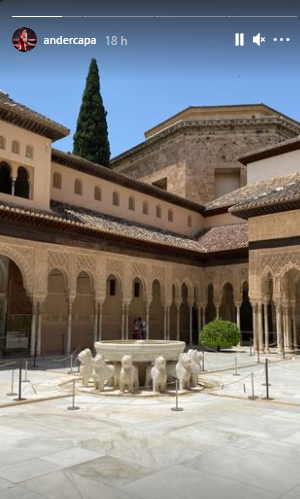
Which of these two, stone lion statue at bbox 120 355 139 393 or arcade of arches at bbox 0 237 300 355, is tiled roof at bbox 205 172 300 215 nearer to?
arcade of arches at bbox 0 237 300 355

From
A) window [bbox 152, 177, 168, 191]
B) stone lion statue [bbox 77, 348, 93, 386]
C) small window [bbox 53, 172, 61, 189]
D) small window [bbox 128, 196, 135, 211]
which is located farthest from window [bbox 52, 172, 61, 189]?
window [bbox 152, 177, 168, 191]

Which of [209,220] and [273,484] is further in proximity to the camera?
[209,220]

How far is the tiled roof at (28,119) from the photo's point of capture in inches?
619

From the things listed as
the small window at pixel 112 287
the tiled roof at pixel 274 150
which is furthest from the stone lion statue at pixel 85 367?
the tiled roof at pixel 274 150

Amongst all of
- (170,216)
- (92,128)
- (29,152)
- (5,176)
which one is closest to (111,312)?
(170,216)

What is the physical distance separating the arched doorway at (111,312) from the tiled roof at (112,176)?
4777 mm

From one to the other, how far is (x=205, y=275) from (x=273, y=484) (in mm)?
20782

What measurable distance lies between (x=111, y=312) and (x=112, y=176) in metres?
6.67

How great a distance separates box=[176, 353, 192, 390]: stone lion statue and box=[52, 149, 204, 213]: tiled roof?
12.2 metres

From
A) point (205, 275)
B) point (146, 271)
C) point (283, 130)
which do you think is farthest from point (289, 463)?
point (283, 130)

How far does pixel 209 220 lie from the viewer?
93.9 ft

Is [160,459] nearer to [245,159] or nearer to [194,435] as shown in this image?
[194,435]

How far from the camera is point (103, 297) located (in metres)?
18.7

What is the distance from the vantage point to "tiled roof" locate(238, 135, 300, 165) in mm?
24906
